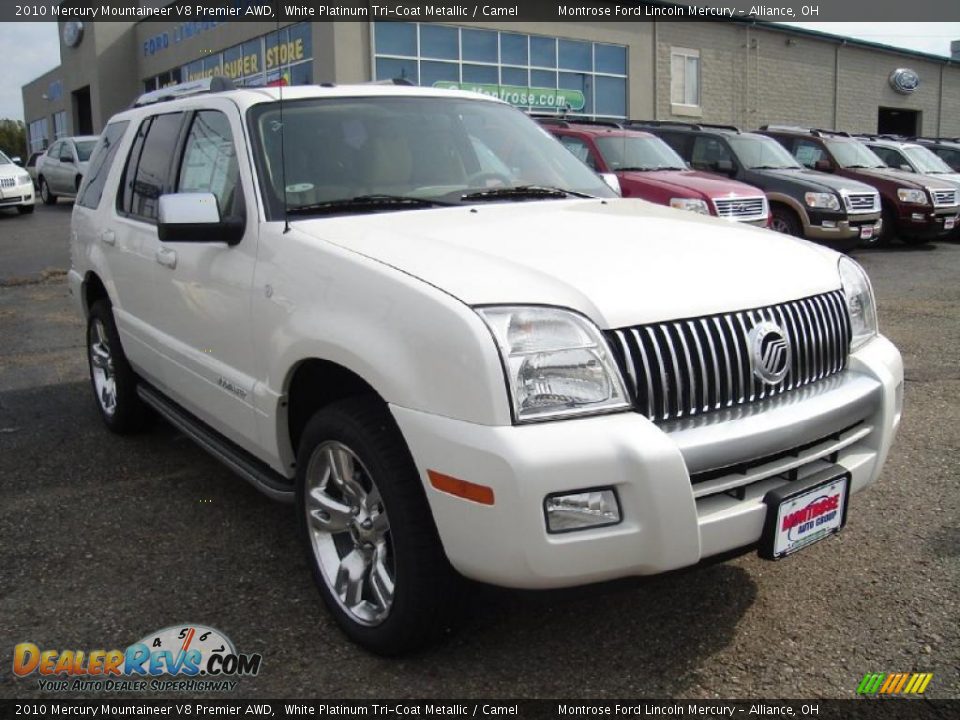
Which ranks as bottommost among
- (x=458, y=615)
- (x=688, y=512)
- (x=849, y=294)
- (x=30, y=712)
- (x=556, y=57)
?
(x=30, y=712)

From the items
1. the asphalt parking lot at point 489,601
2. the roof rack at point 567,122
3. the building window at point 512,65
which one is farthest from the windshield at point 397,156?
the building window at point 512,65

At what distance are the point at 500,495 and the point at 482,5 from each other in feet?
80.1

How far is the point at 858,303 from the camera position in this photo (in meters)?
3.31

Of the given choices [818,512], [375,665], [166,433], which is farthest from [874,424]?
[166,433]

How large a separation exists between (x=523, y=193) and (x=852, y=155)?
1352 cm

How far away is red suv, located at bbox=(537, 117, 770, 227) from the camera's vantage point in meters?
10.3

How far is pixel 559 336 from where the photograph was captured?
8.04 feet

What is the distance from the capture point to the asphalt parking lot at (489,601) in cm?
273

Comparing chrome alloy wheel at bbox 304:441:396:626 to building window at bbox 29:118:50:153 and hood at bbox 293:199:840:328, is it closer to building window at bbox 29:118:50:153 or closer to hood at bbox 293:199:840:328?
hood at bbox 293:199:840:328

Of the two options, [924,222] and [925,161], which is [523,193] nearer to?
[924,222]

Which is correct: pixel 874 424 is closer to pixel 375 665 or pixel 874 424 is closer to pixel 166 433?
pixel 375 665

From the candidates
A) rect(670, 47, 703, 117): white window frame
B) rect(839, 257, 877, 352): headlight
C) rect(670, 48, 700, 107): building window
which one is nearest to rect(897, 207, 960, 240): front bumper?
rect(839, 257, 877, 352): headlight

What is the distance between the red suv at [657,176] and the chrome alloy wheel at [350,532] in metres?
7.67

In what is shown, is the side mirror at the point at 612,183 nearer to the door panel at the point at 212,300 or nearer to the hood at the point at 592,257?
the hood at the point at 592,257
